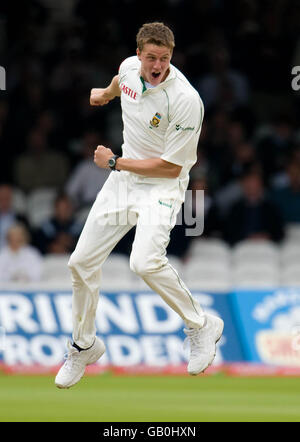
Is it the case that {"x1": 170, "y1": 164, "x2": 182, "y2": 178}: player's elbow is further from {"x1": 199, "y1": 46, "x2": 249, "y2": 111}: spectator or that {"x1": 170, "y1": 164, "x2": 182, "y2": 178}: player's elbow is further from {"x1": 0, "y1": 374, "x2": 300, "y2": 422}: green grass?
{"x1": 199, "y1": 46, "x2": 249, "y2": 111}: spectator

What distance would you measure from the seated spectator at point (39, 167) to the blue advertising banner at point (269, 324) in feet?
10.4

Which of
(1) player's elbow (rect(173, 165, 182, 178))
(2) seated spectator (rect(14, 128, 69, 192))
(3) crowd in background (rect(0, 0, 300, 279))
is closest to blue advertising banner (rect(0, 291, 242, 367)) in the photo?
(3) crowd in background (rect(0, 0, 300, 279))

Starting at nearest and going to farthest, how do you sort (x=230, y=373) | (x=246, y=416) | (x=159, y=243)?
(x=159, y=243) → (x=246, y=416) → (x=230, y=373)

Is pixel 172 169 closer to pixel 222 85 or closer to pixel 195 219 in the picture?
pixel 195 219

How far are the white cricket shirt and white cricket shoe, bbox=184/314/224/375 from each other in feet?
3.57

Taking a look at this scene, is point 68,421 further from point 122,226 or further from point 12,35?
point 12,35

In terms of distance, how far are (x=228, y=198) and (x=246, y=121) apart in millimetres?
1218

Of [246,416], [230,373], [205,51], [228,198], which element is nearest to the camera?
[246,416]

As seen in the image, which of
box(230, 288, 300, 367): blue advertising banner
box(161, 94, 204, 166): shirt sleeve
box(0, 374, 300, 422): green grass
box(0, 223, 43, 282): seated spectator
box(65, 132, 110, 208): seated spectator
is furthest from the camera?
box(65, 132, 110, 208): seated spectator

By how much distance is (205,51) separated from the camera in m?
14.2

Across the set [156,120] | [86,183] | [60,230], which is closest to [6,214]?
[60,230]

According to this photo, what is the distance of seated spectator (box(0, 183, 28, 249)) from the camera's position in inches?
502

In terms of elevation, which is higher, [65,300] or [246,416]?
[65,300]

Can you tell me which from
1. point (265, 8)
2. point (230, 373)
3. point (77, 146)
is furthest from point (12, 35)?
point (230, 373)
